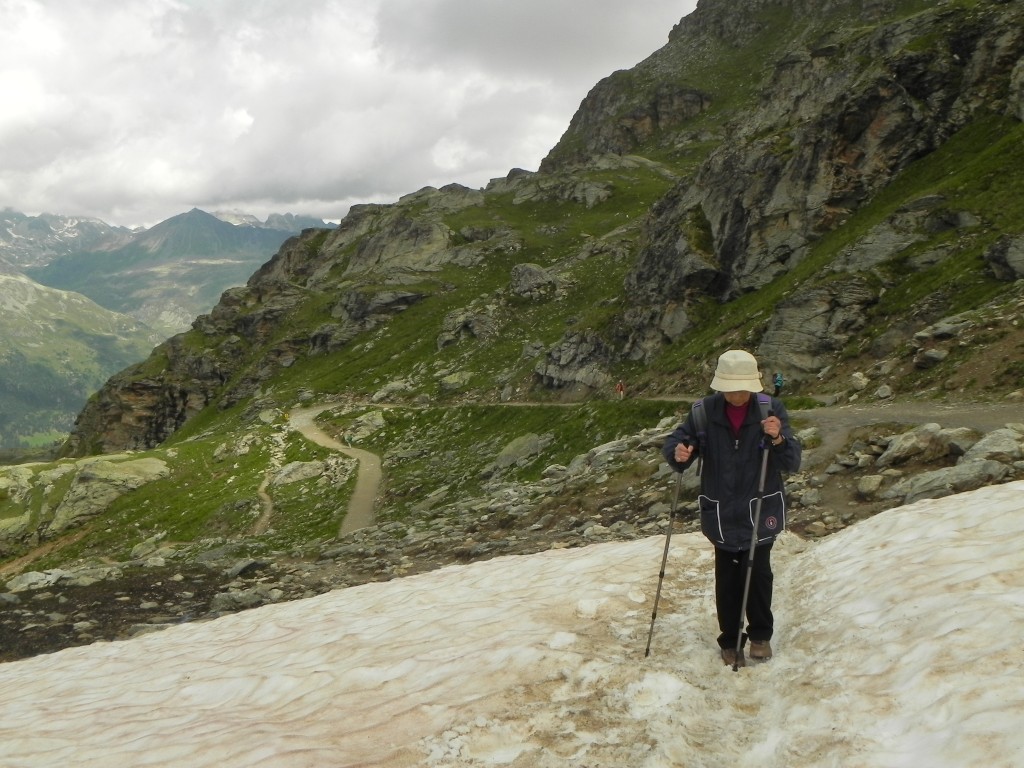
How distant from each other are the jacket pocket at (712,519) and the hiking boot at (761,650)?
5.00 ft

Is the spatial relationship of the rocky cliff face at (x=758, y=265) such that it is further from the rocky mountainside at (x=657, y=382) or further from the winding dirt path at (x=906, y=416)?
the winding dirt path at (x=906, y=416)

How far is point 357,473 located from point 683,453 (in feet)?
152

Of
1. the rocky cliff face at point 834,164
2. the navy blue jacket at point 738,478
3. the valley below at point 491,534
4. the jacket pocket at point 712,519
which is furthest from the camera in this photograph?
the rocky cliff face at point 834,164

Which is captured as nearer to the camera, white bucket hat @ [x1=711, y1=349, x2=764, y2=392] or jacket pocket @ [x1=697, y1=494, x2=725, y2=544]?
white bucket hat @ [x1=711, y1=349, x2=764, y2=392]

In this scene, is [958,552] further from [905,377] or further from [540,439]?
[540,439]

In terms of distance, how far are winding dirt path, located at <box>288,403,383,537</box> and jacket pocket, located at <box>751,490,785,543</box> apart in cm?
3209

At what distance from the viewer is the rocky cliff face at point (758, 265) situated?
3578cm

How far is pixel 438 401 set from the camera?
229ft

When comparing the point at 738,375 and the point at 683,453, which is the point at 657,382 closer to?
the point at 683,453

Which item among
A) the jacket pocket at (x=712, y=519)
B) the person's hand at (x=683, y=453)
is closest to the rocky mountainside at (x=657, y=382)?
the jacket pocket at (x=712, y=519)

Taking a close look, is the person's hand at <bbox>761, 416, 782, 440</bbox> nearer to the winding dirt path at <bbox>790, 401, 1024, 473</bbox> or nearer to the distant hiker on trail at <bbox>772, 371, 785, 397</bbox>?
the winding dirt path at <bbox>790, 401, 1024, 473</bbox>

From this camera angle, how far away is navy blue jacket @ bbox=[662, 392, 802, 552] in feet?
26.6

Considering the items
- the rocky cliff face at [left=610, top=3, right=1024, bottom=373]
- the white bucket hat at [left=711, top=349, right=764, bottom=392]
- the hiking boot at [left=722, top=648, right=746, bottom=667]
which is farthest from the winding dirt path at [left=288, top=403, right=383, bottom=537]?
the white bucket hat at [left=711, top=349, right=764, bottom=392]

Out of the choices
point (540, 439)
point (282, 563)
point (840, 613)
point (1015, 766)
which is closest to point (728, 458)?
point (840, 613)
